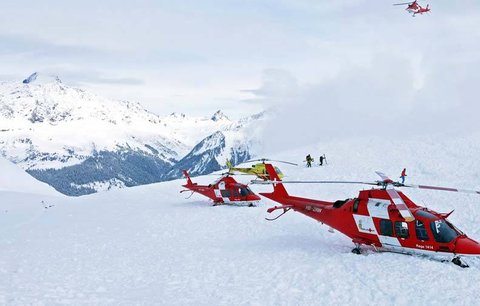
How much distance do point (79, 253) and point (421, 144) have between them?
141 feet

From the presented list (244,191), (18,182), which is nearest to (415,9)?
(244,191)

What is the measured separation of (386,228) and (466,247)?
304 cm

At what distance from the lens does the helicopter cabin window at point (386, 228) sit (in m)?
18.0

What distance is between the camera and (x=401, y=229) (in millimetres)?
17734

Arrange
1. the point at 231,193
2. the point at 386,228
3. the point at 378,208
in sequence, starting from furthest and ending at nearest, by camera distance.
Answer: the point at 231,193, the point at 378,208, the point at 386,228

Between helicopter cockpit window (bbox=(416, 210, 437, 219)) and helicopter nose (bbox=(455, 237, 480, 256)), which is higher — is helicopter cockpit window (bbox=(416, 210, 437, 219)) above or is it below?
above

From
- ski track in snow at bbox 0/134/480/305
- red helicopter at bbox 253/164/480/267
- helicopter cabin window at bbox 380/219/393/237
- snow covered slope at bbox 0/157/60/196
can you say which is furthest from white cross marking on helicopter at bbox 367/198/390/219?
snow covered slope at bbox 0/157/60/196

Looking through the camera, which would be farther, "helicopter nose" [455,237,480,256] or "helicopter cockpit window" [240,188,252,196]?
"helicopter cockpit window" [240,188,252,196]

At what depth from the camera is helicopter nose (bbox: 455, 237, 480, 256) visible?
16059 millimetres

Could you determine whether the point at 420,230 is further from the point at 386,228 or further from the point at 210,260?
the point at 210,260

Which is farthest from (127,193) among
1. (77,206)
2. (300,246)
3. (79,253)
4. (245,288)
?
(245,288)

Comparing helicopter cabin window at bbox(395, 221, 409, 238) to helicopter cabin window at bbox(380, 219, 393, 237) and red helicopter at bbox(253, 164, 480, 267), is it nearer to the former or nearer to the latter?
red helicopter at bbox(253, 164, 480, 267)

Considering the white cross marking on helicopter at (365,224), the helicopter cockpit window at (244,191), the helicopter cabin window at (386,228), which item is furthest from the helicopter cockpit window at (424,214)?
the helicopter cockpit window at (244,191)

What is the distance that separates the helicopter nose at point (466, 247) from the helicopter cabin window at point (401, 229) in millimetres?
1901
